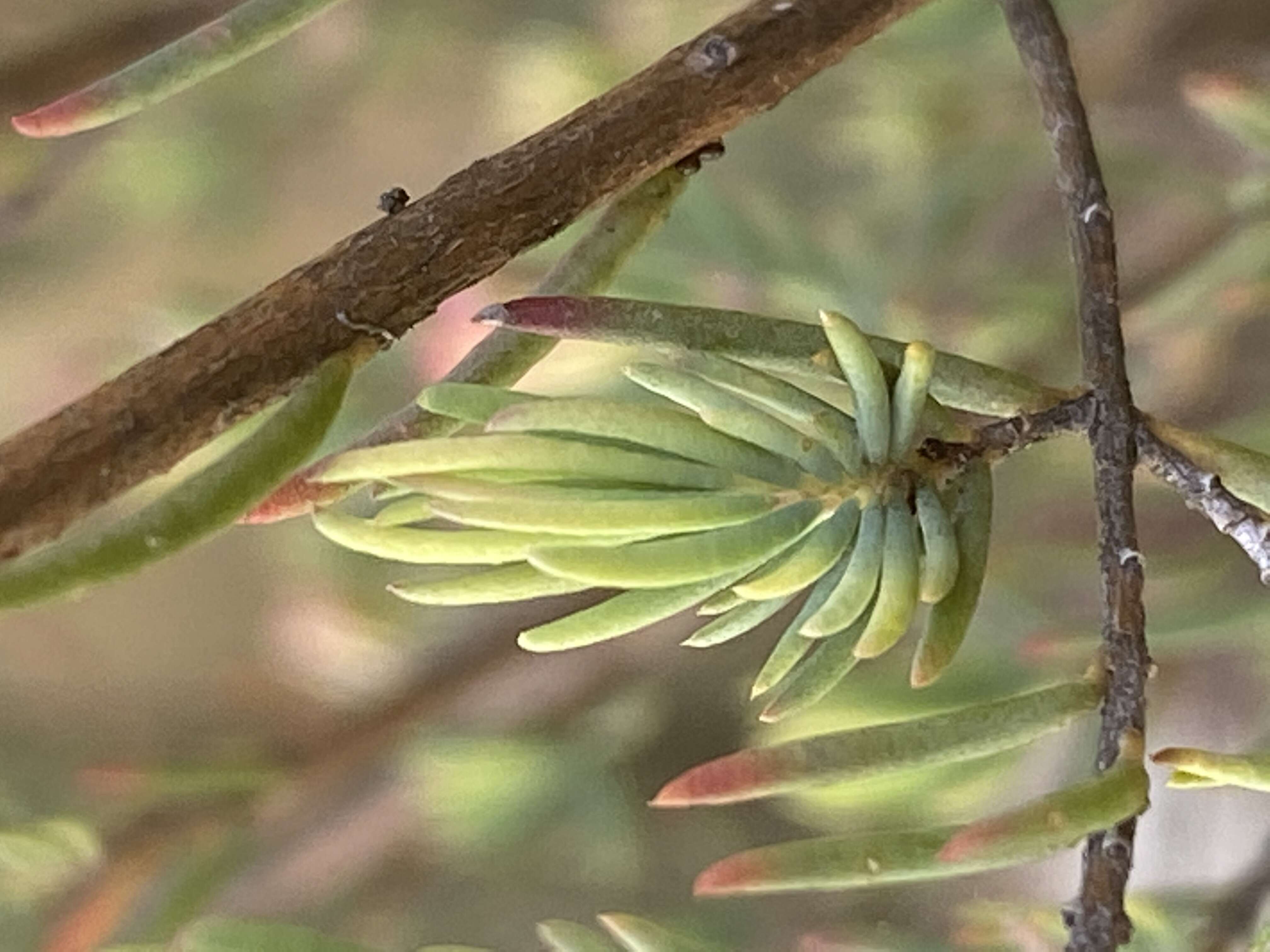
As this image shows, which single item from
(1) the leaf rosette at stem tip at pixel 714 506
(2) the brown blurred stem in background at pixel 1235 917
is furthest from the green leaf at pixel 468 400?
(2) the brown blurred stem in background at pixel 1235 917

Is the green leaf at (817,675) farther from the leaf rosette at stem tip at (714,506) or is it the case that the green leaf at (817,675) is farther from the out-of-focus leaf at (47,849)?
the out-of-focus leaf at (47,849)

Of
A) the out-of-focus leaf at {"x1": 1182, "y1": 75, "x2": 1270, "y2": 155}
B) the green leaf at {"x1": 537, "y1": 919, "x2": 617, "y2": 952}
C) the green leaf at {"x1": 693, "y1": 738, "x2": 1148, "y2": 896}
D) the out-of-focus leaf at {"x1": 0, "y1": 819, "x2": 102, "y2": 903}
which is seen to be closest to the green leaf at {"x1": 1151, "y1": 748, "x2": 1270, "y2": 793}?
the green leaf at {"x1": 693, "y1": 738, "x2": 1148, "y2": 896}

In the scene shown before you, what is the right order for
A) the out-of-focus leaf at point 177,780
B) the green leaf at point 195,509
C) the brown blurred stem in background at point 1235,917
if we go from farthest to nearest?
the out-of-focus leaf at point 177,780 → the brown blurred stem in background at point 1235,917 → the green leaf at point 195,509

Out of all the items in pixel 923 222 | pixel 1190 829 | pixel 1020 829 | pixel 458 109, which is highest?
pixel 458 109

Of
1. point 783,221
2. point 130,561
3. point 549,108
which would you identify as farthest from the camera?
point 549,108

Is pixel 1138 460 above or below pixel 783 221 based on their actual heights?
below

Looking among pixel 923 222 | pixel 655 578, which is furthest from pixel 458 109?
pixel 655 578

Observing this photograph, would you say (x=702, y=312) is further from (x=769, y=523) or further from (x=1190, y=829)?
(x=1190, y=829)

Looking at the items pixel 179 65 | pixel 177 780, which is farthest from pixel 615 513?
pixel 177 780
